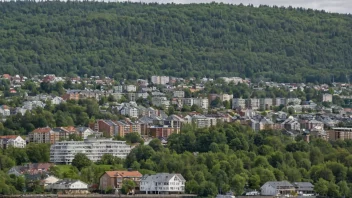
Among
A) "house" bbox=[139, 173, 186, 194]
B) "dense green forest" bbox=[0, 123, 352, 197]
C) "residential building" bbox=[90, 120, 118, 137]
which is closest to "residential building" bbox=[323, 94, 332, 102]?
"residential building" bbox=[90, 120, 118, 137]

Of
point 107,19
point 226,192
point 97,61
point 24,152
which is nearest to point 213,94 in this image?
point 97,61

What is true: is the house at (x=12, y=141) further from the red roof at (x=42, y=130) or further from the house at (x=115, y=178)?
the house at (x=115, y=178)

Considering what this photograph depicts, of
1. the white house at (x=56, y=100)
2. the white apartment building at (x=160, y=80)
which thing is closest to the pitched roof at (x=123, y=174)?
the white house at (x=56, y=100)

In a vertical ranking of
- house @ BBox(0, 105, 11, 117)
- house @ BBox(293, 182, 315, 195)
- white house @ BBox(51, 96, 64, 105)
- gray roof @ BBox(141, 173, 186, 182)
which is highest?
white house @ BBox(51, 96, 64, 105)

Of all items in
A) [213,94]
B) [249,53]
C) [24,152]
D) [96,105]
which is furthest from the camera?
[249,53]

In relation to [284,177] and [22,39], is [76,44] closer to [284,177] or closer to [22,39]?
[22,39]

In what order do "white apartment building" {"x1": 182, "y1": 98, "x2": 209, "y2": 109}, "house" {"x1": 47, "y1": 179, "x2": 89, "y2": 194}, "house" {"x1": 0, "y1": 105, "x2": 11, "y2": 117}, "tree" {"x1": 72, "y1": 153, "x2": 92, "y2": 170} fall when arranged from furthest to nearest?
1. "white apartment building" {"x1": 182, "y1": 98, "x2": 209, "y2": 109}
2. "house" {"x1": 0, "y1": 105, "x2": 11, "y2": 117}
3. "tree" {"x1": 72, "y1": 153, "x2": 92, "y2": 170}
4. "house" {"x1": 47, "y1": 179, "x2": 89, "y2": 194}

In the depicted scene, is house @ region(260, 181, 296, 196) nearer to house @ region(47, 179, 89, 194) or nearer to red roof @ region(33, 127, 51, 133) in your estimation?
house @ region(47, 179, 89, 194)
